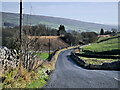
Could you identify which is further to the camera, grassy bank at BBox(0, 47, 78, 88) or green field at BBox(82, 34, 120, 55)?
green field at BBox(82, 34, 120, 55)

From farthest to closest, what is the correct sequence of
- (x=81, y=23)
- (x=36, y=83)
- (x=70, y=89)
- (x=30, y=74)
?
(x=81, y=23) < (x=30, y=74) < (x=36, y=83) < (x=70, y=89)

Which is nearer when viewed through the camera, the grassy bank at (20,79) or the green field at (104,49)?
the grassy bank at (20,79)

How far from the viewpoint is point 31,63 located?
9945mm

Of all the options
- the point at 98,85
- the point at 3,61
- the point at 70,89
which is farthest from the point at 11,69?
the point at 98,85

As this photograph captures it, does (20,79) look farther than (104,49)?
No

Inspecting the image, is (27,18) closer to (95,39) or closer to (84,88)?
(84,88)

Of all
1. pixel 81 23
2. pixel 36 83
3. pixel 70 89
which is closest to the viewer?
pixel 70 89

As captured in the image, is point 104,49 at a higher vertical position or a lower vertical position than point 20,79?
lower

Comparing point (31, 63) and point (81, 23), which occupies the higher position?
point (81, 23)

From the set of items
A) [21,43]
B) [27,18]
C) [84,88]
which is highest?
[27,18]

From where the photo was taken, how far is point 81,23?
458ft

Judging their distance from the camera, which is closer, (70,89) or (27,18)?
(70,89)

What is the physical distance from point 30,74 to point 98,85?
3584 millimetres

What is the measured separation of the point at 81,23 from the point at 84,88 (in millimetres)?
134416
